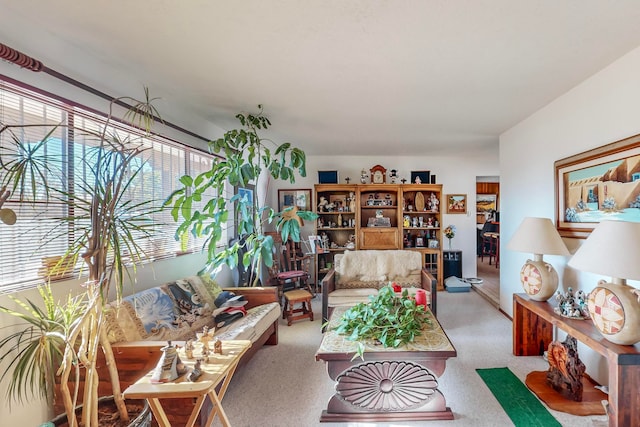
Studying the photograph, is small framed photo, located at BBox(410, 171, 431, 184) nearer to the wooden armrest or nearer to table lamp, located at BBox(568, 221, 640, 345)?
the wooden armrest

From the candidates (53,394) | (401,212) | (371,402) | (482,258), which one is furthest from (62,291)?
(482,258)

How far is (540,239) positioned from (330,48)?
7.51ft

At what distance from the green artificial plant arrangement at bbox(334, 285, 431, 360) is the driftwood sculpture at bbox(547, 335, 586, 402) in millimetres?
942

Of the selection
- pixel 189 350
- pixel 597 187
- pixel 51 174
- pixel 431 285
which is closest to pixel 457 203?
pixel 431 285

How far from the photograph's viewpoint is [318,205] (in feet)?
17.6

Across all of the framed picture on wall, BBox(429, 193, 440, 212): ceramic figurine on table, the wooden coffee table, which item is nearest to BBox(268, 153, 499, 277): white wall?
BBox(429, 193, 440, 212): ceramic figurine on table

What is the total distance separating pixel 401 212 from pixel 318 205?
1.48 meters

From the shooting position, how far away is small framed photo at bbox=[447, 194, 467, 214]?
5.62 metres

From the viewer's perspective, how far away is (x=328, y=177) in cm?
530

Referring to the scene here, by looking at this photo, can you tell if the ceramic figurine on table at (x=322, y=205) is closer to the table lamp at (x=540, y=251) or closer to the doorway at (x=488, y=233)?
the doorway at (x=488, y=233)

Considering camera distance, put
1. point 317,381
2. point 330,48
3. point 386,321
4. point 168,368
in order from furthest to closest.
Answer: point 317,381 < point 386,321 < point 330,48 < point 168,368

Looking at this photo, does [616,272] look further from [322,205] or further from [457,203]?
[457,203]

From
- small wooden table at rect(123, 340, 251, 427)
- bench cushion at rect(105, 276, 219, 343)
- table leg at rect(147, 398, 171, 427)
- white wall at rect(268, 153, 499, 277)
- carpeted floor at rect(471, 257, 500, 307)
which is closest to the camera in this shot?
small wooden table at rect(123, 340, 251, 427)

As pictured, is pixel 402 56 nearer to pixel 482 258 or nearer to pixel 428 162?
pixel 428 162
